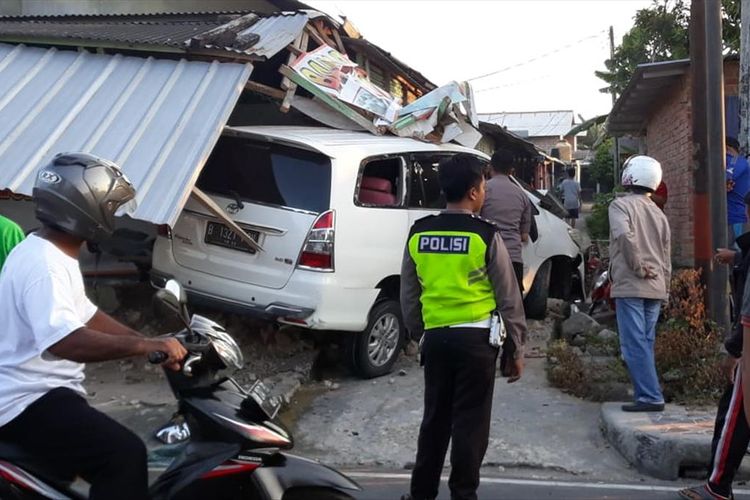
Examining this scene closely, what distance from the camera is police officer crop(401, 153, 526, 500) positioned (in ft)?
12.5

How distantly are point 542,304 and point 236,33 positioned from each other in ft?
14.0

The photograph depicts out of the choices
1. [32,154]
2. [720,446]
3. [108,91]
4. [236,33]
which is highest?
[236,33]

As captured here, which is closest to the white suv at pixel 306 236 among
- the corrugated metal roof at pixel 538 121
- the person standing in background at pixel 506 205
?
the person standing in background at pixel 506 205

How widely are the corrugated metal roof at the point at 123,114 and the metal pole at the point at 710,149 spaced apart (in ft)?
12.3

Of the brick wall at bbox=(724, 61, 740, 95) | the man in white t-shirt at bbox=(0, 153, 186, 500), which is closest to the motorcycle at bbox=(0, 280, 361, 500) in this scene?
the man in white t-shirt at bbox=(0, 153, 186, 500)

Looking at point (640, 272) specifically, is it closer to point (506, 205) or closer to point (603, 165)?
point (506, 205)

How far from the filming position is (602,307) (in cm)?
826

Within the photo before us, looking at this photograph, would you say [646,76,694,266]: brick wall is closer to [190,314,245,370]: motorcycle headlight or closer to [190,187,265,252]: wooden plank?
[190,187,265,252]: wooden plank

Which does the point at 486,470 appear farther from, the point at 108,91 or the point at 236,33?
the point at 236,33

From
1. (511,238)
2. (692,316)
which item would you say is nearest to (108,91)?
(511,238)

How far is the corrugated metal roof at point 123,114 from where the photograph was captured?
5.95m

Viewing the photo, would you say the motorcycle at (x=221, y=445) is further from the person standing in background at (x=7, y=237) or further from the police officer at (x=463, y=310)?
the person standing in background at (x=7, y=237)

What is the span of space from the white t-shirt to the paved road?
221 cm

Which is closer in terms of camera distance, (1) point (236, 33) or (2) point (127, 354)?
(2) point (127, 354)
